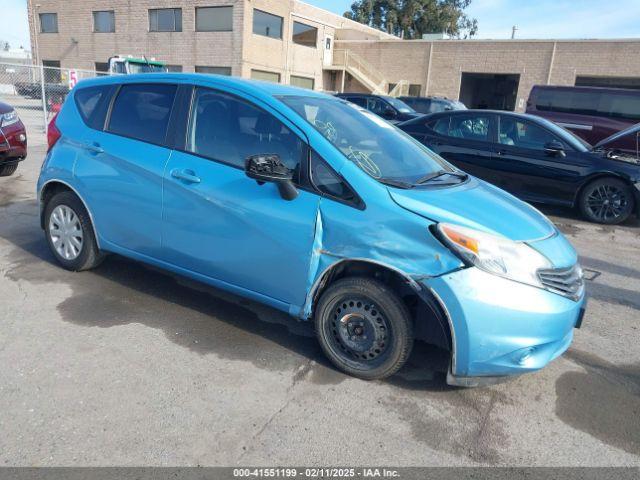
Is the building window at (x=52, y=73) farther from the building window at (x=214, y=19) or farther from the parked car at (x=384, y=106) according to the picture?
the parked car at (x=384, y=106)

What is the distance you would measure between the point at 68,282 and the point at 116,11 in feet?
112

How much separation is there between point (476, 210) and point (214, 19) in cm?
3077

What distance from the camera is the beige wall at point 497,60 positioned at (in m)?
29.2

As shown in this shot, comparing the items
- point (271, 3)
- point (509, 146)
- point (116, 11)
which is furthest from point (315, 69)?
point (509, 146)

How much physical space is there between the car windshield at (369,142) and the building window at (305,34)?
105ft

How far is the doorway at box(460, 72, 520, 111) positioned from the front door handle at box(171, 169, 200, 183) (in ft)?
113

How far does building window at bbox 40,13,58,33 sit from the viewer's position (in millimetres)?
35928

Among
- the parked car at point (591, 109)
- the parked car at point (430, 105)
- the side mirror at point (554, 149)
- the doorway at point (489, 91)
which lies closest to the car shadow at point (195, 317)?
the side mirror at point (554, 149)

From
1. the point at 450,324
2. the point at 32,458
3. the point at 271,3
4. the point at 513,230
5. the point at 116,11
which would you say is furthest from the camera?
the point at 116,11

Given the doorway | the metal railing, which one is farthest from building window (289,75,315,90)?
the doorway

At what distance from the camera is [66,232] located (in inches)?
183

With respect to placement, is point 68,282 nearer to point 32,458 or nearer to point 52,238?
point 52,238

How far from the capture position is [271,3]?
30875 mm

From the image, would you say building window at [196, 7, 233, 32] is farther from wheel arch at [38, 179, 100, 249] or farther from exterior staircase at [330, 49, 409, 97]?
wheel arch at [38, 179, 100, 249]
